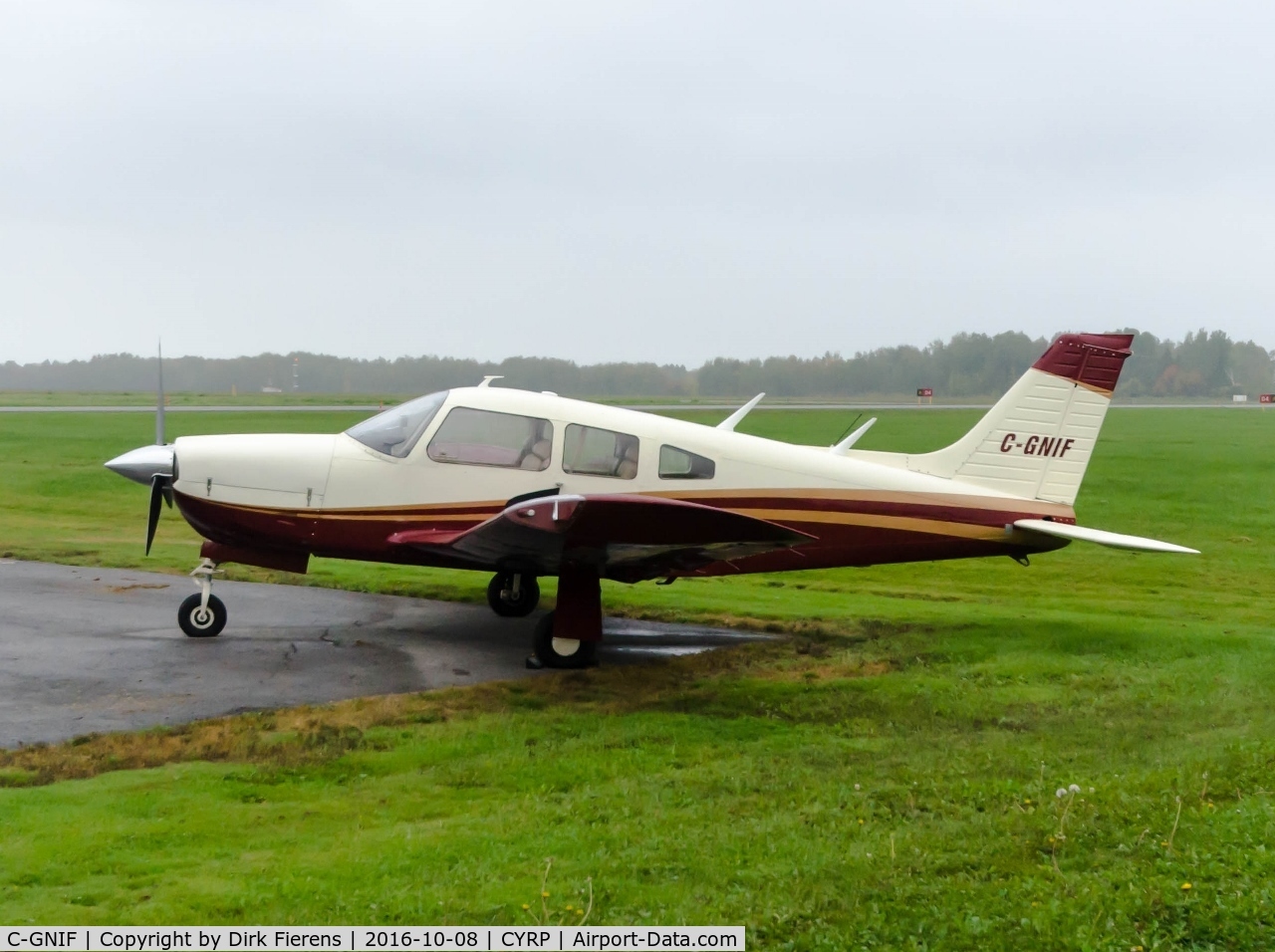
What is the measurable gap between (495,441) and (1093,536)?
17.5ft

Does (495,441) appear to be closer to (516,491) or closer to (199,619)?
(516,491)

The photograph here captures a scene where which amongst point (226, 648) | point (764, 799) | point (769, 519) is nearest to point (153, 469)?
point (226, 648)

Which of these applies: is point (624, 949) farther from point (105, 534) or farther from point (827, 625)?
point (105, 534)

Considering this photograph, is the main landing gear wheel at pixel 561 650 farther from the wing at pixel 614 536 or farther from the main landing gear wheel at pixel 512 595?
the main landing gear wheel at pixel 512 595

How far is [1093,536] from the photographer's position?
33.2 feet

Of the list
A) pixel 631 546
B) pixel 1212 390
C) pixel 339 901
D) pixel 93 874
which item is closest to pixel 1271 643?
pixel 631 546

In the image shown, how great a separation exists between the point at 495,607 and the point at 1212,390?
43.2 metres

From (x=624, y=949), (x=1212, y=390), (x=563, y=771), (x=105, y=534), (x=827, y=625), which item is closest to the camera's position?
(x=624, y=949)

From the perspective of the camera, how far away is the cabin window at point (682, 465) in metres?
9.90

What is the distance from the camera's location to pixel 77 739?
6848 mm

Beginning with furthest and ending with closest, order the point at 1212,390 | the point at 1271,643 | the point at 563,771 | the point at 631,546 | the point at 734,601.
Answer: the point at 1212,390 < the point at 734,601 < the point at 1271,643 < the point at 631,546 < the point at 563,771

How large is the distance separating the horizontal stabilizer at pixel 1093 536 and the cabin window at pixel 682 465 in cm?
304

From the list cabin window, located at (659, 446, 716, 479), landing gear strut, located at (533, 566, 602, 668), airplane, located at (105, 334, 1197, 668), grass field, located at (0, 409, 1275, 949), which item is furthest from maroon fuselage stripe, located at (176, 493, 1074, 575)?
landing gear strut, located at (533, 566, 602, 668)

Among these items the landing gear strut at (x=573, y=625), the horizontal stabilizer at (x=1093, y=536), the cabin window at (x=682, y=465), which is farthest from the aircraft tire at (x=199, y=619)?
the horizontal stabilizer at (x=1093, y=536)
